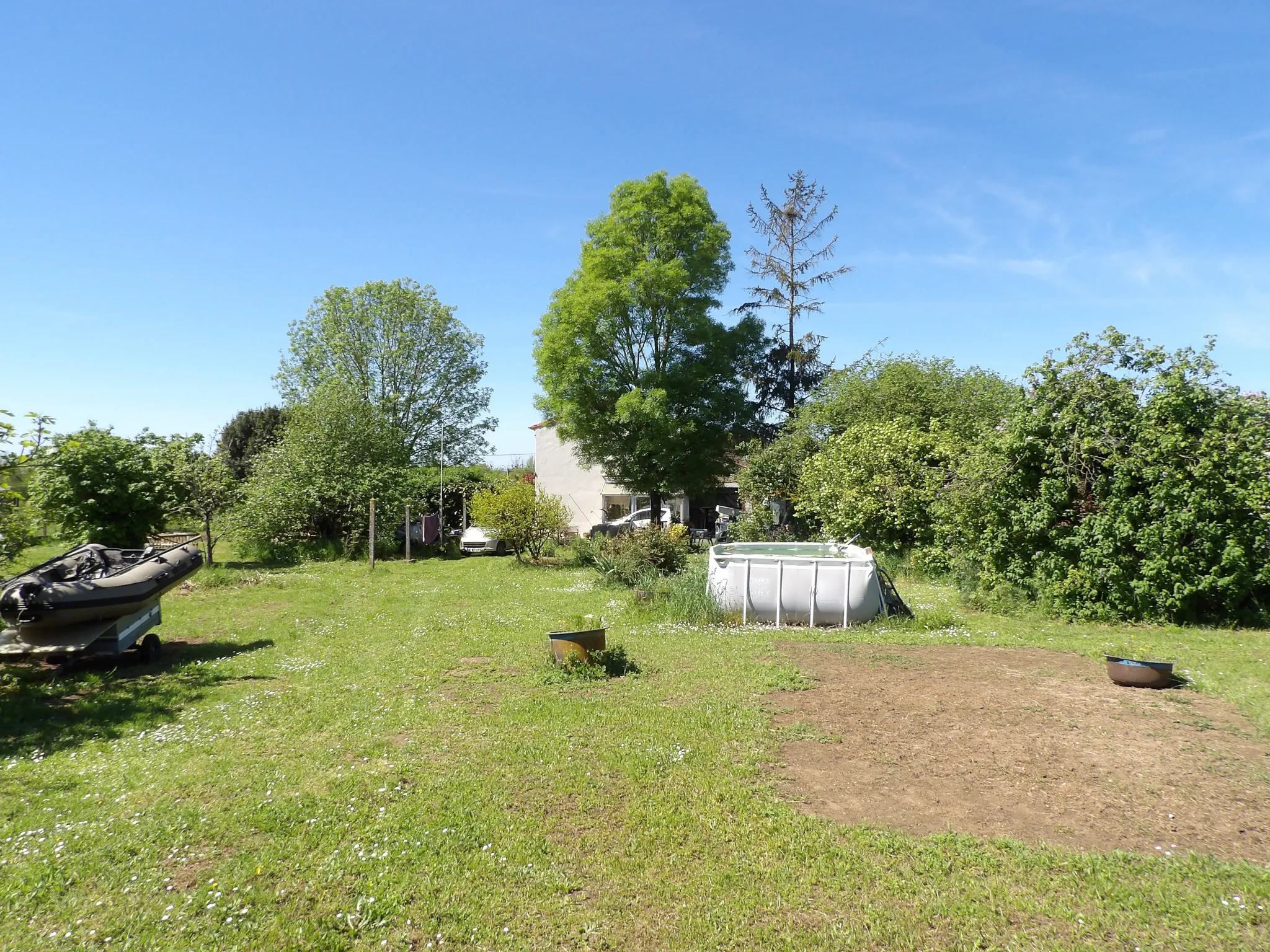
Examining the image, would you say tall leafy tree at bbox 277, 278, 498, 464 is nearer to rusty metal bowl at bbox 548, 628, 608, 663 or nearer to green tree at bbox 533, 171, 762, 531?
green tree at bbox 533, 171, 762, 531

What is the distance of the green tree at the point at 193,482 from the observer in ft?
61.2

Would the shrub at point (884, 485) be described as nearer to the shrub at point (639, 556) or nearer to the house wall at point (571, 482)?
the shrub at point (639, 556)

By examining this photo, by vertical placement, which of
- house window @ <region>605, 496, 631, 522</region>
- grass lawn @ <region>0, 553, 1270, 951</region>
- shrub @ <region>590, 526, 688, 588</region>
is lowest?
grass lawn @ <region>0, 553, 1270, 951</region>

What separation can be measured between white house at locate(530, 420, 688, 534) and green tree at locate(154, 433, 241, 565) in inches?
673

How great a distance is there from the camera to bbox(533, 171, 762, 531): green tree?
2402 centimetres

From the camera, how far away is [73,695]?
7.90 m

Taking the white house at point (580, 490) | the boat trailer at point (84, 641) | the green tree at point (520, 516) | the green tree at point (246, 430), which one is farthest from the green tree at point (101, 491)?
the green tree at point (246, 430)

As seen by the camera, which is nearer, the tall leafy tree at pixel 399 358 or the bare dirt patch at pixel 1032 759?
the bare dirt patch at pixel 1032 759

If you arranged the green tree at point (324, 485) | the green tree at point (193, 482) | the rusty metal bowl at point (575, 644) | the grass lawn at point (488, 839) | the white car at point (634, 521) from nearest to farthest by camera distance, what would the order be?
the grass lawn at point (488, 839) < the rusty metal bowl at point (575, 644) < the green tree at point (193, 482) < the green tree at point (324, 485) < the white car at point (634, 521)

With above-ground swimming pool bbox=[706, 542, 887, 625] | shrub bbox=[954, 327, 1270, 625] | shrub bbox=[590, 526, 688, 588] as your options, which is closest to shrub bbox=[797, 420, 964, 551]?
shrub bbox=[954, 327, 1270, 625]

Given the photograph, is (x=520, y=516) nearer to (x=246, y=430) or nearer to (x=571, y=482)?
(x=571, y=482)

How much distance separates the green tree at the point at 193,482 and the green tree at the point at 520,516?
692 cm

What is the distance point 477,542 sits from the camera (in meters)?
25.4

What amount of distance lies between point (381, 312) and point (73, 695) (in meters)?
33.2
